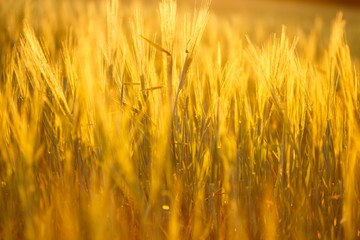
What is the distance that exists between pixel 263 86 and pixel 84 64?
1.52 ft

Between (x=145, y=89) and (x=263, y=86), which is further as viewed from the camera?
(x=263, y=86)

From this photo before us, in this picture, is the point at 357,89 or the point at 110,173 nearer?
the point at 110,173

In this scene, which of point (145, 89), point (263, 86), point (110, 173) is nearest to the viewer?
point (110, 173)

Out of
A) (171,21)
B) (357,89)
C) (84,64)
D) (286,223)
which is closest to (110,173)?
(84,64)

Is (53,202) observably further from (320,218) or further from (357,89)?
(357,89)

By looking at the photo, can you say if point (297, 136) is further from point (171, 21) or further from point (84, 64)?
point (84, 64)

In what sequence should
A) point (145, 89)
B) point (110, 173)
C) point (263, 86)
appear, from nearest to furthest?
point (110, 173) → point (145, 89) → point (263, 86)

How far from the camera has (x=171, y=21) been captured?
85 centimetres

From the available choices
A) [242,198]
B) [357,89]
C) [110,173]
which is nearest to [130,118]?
[110,173]

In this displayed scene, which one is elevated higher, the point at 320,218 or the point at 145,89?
the point at 145,89

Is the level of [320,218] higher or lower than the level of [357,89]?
lower

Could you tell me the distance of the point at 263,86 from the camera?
3.28ft

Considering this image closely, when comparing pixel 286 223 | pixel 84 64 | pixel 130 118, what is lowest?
pixel 286 223

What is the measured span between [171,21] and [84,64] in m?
0.22
